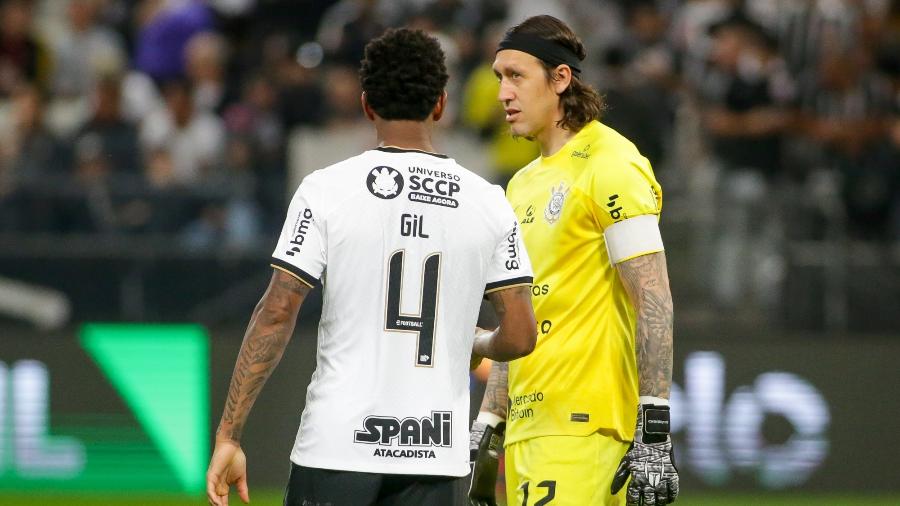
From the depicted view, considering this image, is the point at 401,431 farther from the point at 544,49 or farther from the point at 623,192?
the point at 544,49

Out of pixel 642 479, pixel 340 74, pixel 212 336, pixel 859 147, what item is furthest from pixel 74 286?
pixel 642 479

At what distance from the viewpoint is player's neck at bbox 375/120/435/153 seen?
15.2 ft

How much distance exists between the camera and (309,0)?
48.8 ft

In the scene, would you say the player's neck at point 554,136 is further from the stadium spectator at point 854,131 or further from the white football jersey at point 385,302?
the stadium spectator at point 854,131

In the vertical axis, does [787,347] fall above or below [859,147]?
below

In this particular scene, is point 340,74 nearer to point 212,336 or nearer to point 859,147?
point 212,336

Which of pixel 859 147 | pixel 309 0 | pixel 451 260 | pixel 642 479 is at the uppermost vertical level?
pixel 309 0

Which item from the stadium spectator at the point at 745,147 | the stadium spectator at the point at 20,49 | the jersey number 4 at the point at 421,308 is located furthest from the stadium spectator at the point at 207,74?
the jersey number 4 at the point at 421,308

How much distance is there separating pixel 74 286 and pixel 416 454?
746 centimetres

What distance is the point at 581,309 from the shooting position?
533 cm

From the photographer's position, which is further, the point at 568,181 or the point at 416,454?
the point at 568,181

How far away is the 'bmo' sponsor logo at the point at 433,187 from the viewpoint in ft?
14.9

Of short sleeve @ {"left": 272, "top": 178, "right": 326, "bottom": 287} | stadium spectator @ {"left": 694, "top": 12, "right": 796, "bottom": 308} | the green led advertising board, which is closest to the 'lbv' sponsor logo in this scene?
short sleeve @ {"left": 272, "top": 178, "right": 326, "bottom": 287}

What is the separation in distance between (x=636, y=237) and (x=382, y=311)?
1.09 metres
